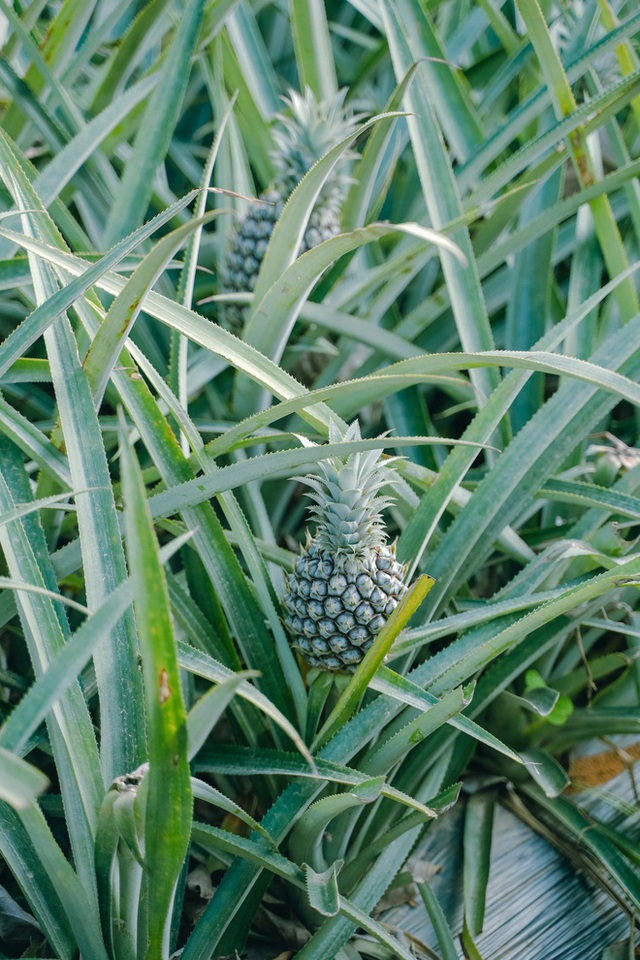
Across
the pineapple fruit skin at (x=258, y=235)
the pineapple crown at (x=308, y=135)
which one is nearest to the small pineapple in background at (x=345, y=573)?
the pineapple fruit skin at (x=258, y=235)

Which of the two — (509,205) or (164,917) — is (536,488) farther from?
(164,917)

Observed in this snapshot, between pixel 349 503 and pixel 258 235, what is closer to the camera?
pixel 349 503

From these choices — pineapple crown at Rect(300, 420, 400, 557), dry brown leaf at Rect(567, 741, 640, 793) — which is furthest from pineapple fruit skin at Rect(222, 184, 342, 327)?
dry brown leaf at Rect(567, 741, 640, 793)

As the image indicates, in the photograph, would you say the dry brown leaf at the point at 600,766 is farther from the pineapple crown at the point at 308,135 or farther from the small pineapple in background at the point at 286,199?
the pineapple crown at the point at 308,135

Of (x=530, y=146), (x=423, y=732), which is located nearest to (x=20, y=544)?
(x=423, y=732)

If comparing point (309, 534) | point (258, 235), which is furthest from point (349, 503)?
point (258, 235)

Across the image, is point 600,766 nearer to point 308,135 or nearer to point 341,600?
point 341,600
